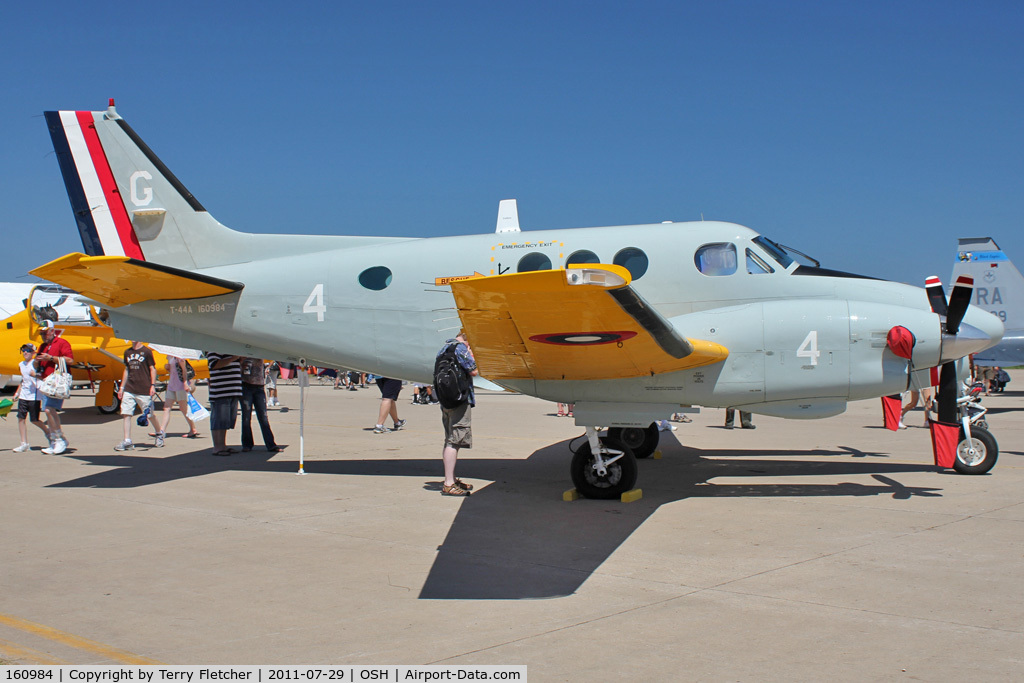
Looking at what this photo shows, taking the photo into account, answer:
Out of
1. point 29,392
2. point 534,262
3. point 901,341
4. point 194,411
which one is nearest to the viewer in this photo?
point 901,341

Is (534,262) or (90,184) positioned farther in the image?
(90,184)

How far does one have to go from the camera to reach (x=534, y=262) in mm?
9672

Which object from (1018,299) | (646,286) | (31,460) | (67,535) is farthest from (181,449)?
(1018,299)

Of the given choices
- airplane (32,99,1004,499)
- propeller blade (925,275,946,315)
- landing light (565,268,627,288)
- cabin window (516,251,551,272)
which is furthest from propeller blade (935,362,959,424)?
landing light (565,268,627,288)

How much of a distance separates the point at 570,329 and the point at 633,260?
2400 millimetres

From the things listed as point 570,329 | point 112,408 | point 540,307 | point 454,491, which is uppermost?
point 540,307

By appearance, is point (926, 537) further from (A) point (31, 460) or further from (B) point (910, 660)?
(A) point (31, 460)

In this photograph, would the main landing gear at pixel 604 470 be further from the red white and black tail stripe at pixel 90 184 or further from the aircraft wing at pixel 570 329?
the red white and black tail stripe at pixel 90 184

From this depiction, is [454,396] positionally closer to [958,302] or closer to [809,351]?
[809,351]

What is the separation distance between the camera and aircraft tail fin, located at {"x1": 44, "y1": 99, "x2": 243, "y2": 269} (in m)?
11.2

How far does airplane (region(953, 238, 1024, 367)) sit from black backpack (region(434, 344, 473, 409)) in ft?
59.4

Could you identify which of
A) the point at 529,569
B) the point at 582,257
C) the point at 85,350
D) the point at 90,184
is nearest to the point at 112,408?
the point at 85,350

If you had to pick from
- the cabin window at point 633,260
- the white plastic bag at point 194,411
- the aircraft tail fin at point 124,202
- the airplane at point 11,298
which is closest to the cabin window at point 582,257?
the cabin window at point 633,260

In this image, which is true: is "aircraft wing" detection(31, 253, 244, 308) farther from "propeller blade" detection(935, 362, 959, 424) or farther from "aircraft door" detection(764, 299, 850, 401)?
"propeller blade" detection(935, 362, 959, 424)
